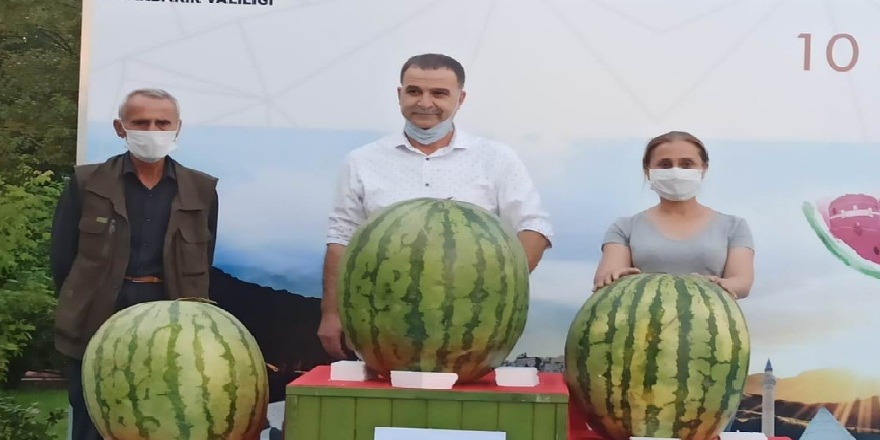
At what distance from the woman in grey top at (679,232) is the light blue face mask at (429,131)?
0.76m

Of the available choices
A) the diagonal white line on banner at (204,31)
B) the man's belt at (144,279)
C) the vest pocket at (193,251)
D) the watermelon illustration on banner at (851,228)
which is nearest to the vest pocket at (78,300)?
the man's belt at (144,279)

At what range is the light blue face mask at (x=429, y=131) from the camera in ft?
10.7

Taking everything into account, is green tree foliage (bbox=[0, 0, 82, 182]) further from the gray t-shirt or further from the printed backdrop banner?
the gray t-shirt

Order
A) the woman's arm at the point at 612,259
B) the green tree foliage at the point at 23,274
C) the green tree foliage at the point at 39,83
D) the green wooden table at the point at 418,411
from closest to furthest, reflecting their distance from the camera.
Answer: the green wooden table at the point at 418,411 < the woman's arm at the point at 612,259 < the green tree foliage at the point at 23,274 < the green tree foliage at the point at 39,83

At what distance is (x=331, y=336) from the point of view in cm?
328

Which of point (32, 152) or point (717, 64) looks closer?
point (717, 64)

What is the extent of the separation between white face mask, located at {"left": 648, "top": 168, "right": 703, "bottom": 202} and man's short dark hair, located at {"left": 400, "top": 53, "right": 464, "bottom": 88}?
84cm

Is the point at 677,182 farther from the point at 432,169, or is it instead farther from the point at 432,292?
the point at 432,292

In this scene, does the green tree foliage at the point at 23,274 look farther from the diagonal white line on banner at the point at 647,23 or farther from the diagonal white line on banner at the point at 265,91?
the diagonal white line on banner at the point at 647,23

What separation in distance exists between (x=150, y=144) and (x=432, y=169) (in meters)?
1.12

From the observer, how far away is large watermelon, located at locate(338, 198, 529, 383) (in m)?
1.78

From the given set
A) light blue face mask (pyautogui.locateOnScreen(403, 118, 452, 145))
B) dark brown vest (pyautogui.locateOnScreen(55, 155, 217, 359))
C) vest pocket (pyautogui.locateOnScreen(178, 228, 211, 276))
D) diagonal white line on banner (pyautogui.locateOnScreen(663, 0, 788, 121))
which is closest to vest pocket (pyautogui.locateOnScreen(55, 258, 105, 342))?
dark brown vest (pyautogui.locateOnScreen(55, 155, 217, 359))

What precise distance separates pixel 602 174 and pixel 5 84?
16.7 ft

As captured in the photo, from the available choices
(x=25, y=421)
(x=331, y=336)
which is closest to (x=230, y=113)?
(x=331, y=336)
